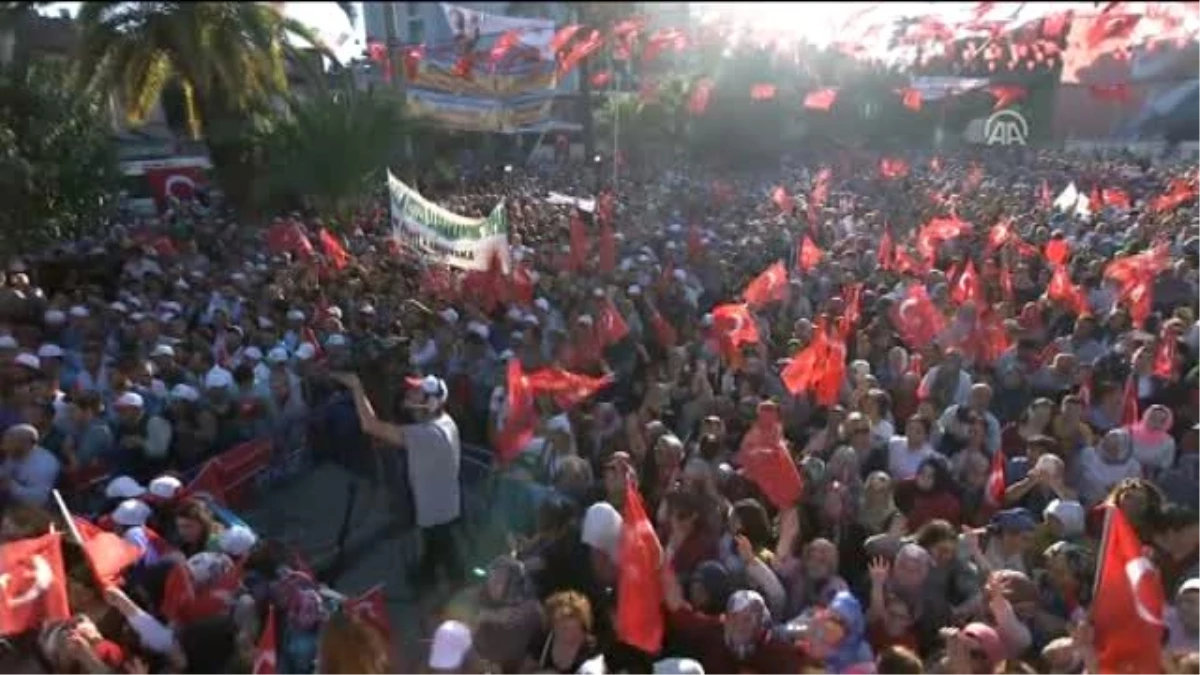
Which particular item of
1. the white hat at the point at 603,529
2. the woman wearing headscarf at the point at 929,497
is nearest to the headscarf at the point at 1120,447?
the woman wearing headscarf at the point at 929,497

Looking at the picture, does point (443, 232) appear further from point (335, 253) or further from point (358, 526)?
point (358, 526)

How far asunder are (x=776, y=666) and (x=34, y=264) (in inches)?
479

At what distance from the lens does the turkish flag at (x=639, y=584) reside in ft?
15.4

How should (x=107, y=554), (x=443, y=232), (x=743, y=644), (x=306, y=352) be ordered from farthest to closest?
(x=443, y=232) < (x=306, y=352) < (x=107, y=554) < (x=743, y=644)

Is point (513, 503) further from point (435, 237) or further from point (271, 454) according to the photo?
point (435, 237)

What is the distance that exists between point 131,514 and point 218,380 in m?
2.86

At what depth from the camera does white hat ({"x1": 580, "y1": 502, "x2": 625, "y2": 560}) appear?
5.09 metres

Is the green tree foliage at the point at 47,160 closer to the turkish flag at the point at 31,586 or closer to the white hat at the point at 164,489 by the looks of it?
the white hat at the point at 164,489

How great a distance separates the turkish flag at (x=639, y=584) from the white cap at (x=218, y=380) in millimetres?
4054

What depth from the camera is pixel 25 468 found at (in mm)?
6359

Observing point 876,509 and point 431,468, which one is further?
point 431,468

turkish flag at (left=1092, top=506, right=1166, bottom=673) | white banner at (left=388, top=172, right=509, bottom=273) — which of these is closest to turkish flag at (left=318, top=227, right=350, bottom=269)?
white banner at (left=388, top=172, right=509, bottom=273)

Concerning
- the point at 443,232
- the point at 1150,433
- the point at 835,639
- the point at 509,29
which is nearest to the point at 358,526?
the point at 835,639

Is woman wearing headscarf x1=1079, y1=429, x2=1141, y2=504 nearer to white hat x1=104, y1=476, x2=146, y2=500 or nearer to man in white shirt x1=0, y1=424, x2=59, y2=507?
white hat x1=104, y1=476, x2=146, y2=500
